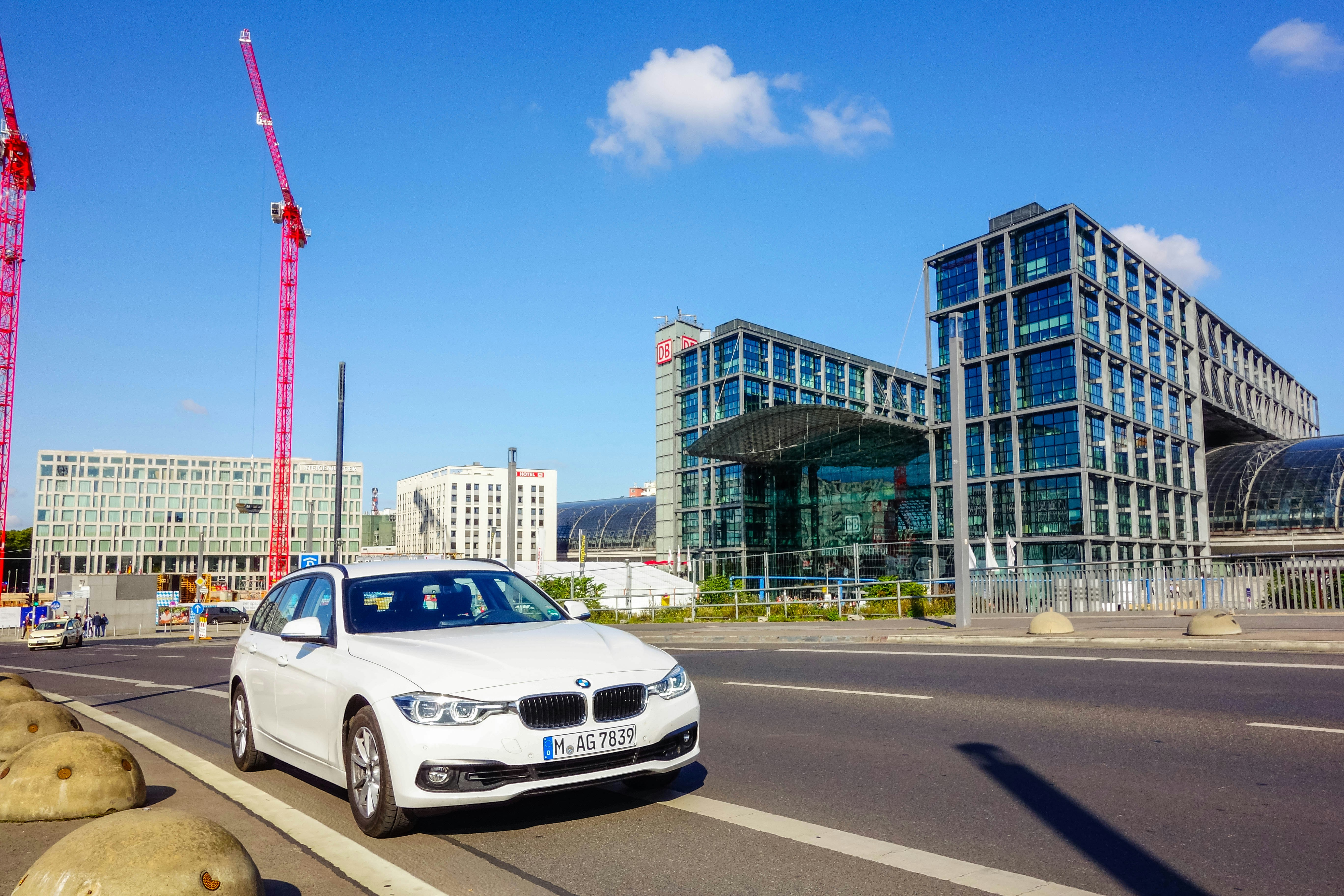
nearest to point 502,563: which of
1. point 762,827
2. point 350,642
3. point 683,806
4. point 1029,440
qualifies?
point 350,642

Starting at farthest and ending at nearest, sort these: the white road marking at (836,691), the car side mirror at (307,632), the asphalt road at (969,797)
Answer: the white road marking at (836,691)
the car side mirror at (307,632)
the asphalt road at (969,797)

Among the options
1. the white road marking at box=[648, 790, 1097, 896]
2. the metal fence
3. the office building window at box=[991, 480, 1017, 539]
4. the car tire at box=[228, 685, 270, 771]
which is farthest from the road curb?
the office building window at box=[991, 480, 1017, 539]

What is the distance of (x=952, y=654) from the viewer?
574 inches

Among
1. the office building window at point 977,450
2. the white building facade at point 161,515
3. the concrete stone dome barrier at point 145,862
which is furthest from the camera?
the white building facade at point 161,515

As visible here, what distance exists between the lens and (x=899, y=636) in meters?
17.9

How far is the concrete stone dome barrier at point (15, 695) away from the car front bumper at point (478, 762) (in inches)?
204

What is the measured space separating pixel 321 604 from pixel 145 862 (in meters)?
3.40

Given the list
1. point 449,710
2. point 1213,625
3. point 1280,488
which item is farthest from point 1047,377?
point 449,710

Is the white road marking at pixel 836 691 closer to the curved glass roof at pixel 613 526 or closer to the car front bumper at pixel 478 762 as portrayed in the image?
the car front bumper at pixel 478 762

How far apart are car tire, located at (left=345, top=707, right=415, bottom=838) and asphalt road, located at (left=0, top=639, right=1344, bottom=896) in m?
0.11

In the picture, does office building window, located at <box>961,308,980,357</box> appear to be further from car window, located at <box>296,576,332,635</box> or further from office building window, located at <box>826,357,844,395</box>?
car window, located at <box>296,576,332,635</box>

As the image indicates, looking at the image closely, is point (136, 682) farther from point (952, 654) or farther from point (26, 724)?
point (952, 654)

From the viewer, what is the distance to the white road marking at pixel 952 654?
12.9 meters

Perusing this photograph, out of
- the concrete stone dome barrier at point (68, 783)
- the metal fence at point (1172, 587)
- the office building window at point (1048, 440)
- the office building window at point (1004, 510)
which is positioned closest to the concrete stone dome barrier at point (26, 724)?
the concrete stone dome barrier at point (68, 783)
